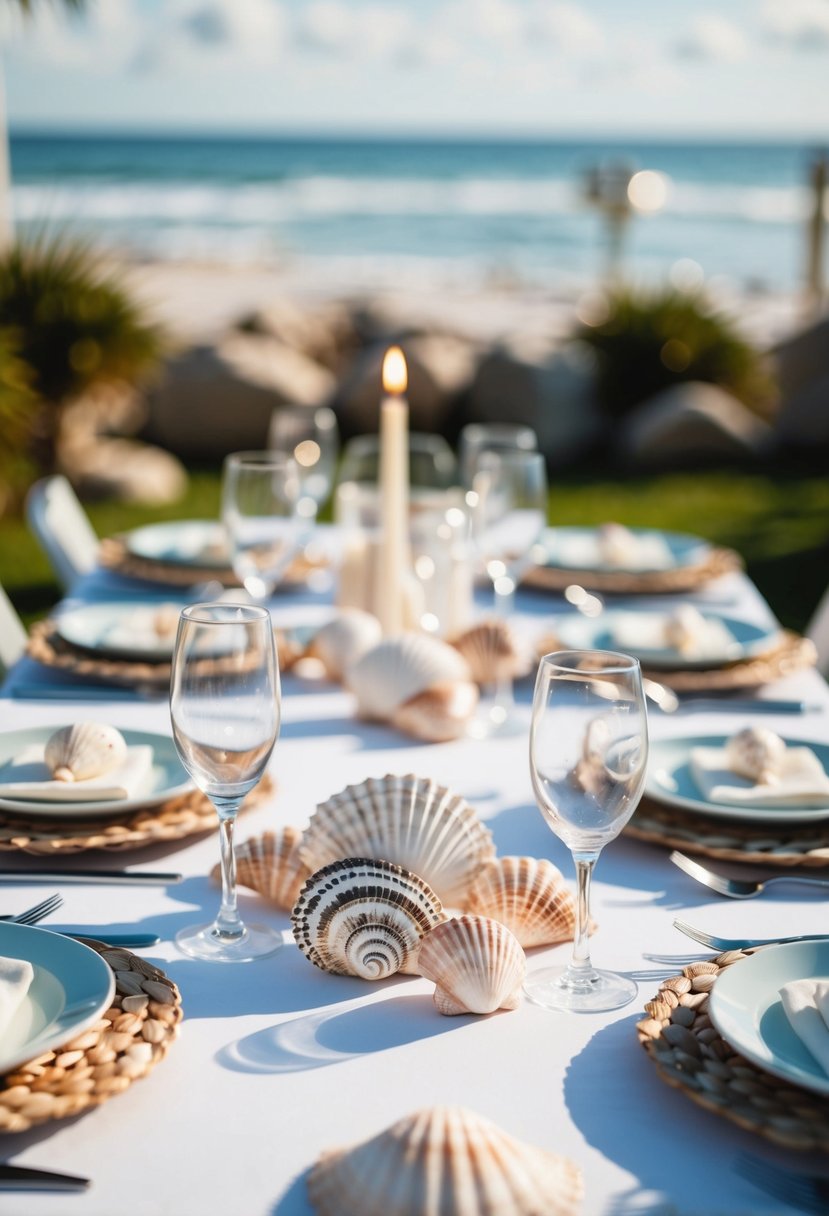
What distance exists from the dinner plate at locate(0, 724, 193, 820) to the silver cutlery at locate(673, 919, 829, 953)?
56 cm

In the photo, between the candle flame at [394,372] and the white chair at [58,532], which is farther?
the white chair at [58,532]

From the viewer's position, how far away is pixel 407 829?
3.92 feet

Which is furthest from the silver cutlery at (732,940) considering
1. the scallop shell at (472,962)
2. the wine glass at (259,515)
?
the wine glass at (259,515)

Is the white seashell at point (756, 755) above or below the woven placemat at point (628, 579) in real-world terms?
below

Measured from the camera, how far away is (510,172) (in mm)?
38938

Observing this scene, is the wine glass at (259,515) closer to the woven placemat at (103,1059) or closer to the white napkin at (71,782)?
the white napkin at (71,782)

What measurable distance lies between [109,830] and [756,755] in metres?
0.72

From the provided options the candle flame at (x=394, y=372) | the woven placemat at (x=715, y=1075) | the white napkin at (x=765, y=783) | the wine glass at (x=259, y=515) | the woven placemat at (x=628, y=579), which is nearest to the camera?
the woven placemat at (x=715, y=1075)

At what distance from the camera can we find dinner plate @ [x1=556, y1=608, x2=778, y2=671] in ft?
6.80

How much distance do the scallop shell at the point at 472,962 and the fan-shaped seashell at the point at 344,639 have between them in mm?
925

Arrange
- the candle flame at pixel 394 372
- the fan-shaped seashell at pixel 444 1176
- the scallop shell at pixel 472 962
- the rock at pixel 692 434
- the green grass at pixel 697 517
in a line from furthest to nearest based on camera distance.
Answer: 1. the rock at pixel 692 434
2. the green grass at pixel 697 517
3. the candle flame at pixel 394 372
4. the scallop shell at pixel 472 962
5. the fan-shaped seashell at pixel 444 1176

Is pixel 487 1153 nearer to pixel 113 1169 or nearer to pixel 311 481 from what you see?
pixel 113 1169

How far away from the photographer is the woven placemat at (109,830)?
1.38m

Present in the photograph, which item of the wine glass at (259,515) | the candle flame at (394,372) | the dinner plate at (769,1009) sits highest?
the candle flame at (394,372)
